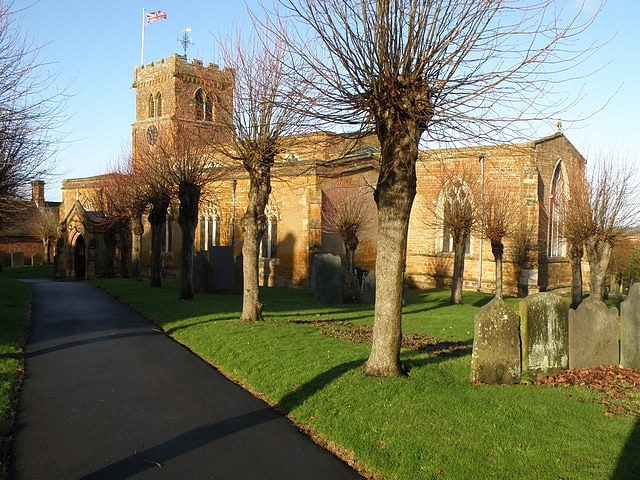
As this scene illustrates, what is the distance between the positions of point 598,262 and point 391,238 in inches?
625

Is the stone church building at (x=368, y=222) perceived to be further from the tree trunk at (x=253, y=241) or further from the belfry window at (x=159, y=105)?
the belfry window at (x=159, y=105)

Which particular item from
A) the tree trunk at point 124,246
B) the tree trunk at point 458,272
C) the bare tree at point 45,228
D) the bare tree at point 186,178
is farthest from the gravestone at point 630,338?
the bare tree at point 45,228

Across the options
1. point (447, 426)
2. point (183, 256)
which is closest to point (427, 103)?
point (447, 426)

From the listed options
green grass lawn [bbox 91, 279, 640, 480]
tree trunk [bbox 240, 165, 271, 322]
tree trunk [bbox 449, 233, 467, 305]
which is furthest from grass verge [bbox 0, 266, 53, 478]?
tree trunk [bbox 449, 233, 467, 305]

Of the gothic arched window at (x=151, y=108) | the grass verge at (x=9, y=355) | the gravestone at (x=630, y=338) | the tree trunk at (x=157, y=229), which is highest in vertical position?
the gothic arched window at (x=151, y=108)

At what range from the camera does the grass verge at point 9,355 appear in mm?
7431

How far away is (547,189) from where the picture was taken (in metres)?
32.0

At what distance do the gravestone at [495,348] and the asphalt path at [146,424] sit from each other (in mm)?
3250

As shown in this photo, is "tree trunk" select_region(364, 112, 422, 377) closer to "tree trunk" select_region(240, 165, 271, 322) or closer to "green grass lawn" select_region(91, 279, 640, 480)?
"green grass lawn" select_region(91, 279, 640, 480)

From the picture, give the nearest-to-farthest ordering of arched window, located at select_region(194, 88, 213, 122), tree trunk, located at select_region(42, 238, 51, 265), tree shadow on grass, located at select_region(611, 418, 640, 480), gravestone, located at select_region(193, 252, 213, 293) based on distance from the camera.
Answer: tree shadow on grass, located at select_region(611, 418, 640, 480) < arched window, located at select_region(194, 88, 213, 122) < gravestone, located at select_region(193, 252, 213, 293) < tree trunk, located at select_region(42, 238, 51, 265)

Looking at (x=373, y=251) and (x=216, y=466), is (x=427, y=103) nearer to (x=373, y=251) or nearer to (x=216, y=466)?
(x=216, y=466)

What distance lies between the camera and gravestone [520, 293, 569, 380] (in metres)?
9.73

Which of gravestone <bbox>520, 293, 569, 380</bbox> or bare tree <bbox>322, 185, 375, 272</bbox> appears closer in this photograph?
gravestone <bbox>520, 293, 569, 380</bbox>

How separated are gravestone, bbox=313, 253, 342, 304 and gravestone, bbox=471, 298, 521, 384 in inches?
555
